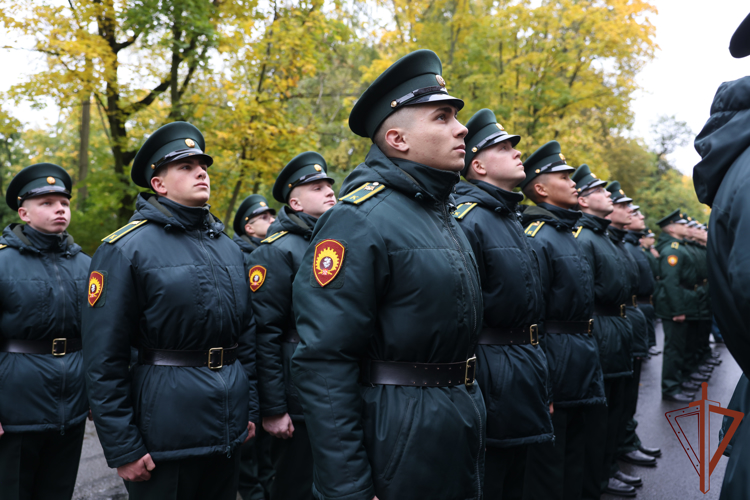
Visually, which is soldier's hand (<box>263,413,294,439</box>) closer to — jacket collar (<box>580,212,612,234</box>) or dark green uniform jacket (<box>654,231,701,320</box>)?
jacket collar (<box>580,212,612,234</box>)

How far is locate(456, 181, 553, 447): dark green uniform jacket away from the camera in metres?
3.43

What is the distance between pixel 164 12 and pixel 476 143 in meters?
6.86

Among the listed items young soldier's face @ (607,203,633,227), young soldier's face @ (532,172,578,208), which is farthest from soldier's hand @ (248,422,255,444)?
young soldier's face @ (607,203,633,227)

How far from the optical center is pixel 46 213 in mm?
4602

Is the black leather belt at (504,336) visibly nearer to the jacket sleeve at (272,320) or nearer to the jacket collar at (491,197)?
the jacket collar at (491,197)

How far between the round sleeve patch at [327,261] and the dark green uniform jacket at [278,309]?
2.14 metres

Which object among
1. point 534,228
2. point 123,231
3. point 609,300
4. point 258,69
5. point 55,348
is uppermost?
point 258,69

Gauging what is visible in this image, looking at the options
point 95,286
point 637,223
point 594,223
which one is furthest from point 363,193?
point 637,223

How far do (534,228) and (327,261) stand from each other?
111 inches

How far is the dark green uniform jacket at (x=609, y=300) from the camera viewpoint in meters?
5.34

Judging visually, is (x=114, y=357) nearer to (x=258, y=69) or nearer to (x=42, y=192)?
(x=42, y=192)

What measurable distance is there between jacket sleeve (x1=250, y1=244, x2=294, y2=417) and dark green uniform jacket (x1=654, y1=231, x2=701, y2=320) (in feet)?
25.3

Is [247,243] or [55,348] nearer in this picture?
[55,348]

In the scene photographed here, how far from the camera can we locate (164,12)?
9.16 metres
